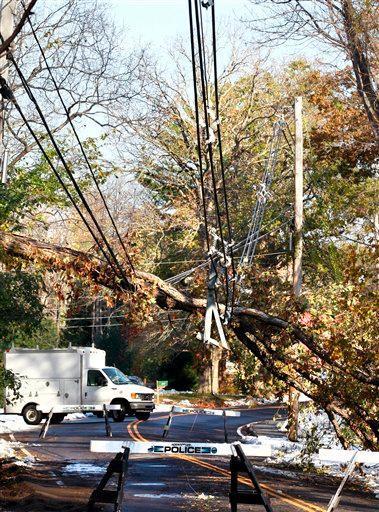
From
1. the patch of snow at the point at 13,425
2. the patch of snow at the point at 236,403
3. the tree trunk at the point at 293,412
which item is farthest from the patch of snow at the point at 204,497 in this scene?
the patch of snow at the point at 236,403

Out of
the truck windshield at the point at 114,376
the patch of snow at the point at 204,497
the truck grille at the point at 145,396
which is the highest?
the truck windshield at the point at 114,376

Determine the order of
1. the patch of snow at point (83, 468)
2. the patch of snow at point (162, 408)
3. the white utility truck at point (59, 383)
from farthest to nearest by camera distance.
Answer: the patch of snow at point (162, 408) < the white utility truck at point (59, 383) < the patch of snow at point (83, 468)

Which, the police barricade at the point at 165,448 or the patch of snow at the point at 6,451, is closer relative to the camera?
the police barricade at the point at 165,448

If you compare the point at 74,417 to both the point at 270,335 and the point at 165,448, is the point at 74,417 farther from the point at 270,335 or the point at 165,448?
the point at 165,448

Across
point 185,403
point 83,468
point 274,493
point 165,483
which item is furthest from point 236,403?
point 274,493

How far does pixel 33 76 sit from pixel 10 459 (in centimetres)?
1457

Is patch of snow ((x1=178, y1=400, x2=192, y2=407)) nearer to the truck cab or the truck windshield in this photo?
the truck cab

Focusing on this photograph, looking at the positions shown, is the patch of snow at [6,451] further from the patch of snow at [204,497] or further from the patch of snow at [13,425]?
the patch of snow at [13,425]

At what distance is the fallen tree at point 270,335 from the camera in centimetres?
1366

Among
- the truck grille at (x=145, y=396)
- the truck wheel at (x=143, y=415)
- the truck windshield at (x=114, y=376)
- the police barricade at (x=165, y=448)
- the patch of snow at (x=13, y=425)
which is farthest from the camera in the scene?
the truck wheel at (x=143, y=415)

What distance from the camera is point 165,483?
1716 centimetres

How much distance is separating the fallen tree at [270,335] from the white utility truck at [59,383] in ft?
67.8

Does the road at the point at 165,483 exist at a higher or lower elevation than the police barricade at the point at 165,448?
lower

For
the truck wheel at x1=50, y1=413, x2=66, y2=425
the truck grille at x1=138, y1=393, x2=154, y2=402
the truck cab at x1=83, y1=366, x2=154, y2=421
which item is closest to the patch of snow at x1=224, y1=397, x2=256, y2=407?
the truck grille at x1=138, y1=393, x2=154, y2=402
